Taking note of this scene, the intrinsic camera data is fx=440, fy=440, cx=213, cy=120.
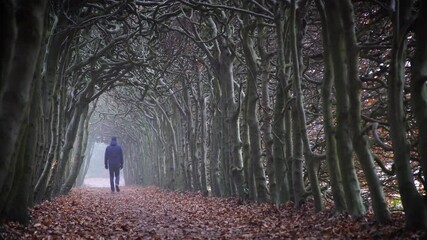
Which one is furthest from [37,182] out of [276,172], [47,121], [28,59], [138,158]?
[138,158]

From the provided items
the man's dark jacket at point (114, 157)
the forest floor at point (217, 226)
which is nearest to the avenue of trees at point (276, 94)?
the forest floor at point (217, 226)

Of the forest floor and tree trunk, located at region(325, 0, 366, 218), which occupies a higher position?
tree trunk, located at region(325, 0, 366, 218)

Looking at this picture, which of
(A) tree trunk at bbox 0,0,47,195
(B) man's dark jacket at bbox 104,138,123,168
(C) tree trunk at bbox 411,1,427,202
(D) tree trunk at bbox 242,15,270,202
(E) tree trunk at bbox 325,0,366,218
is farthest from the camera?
(B) man's dark jacket at bbox 104,138,123,168

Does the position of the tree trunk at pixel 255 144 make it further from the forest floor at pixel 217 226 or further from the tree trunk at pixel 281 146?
the forest floor at pixel 217 226

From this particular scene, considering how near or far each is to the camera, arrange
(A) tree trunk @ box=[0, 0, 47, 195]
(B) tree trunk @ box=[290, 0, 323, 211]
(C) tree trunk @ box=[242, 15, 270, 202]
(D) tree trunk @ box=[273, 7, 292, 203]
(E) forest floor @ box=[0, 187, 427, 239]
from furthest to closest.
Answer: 1. (C) tree trunk @ box=[242, 15, 270, 202]
2. (D) tree trunk @ box=[273, 7, 292, 203]
3. (B) tree trunk @ box=[290, 0, 323, 211]
4. (E) forest floor @ box=[0, 187, 427, 239]
5. (A) tree trunk @ box=[0, 0, 47, 195]

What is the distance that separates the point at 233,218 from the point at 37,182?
13.9 ft

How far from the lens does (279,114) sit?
32.7 feet

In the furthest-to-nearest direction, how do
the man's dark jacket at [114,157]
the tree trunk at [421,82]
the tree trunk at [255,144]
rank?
the man's dark jacket at [114,157]
the tree trunk at [255,144]
the tree trunk at [421,82]

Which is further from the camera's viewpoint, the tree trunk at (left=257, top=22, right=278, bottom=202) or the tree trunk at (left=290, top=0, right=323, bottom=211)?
the tree trunk at (left=257, top=22, right=278, bottom=202)

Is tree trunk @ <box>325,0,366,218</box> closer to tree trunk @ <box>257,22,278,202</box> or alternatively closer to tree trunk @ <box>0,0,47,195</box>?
tree trunk @ <box>0,0,47,195</box>

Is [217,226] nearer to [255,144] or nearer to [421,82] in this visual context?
[255,144]

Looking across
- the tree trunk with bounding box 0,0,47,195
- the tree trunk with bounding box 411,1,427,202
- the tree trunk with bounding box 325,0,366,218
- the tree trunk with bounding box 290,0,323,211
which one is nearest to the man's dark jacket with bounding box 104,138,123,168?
the tree trunk with bounding box 290,0,323,211

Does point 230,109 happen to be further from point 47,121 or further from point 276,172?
point 47,121

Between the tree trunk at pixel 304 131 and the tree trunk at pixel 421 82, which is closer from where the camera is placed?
the tree trunk at pixel 421 82
